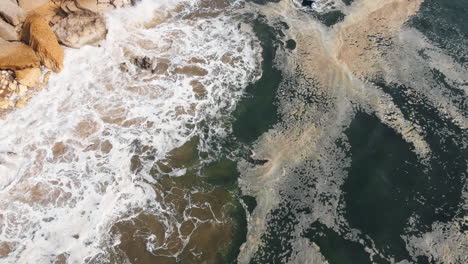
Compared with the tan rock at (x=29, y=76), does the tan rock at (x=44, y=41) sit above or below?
above

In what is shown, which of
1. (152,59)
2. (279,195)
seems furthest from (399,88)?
(152,59)

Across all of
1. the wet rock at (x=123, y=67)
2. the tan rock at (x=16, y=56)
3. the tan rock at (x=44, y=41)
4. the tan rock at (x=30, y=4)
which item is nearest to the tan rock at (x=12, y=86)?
the tan rock at (x=16, y=56)

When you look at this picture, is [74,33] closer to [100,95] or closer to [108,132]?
[100,95]

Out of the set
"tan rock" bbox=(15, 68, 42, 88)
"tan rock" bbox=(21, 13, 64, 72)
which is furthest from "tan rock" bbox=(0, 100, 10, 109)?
"tan rock" bbox=(21, 13, 64, 72)

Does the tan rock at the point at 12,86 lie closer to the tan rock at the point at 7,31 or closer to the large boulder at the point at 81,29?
the tan rock at the point at 7,31

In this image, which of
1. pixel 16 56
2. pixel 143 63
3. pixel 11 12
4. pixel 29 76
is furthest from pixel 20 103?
pixel 143 63
